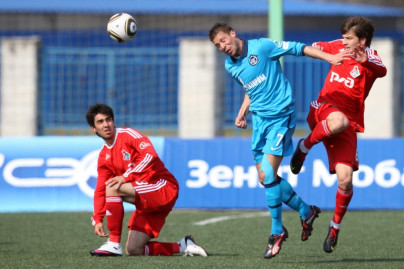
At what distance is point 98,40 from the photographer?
75.9 ft

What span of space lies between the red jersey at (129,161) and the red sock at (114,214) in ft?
0.37

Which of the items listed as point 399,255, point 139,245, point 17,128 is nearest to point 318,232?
point 399,255

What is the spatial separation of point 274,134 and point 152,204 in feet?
4.65

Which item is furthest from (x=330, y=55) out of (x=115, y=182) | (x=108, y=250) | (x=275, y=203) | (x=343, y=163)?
(x=108, y=250)

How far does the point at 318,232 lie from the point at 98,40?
13.5 meters

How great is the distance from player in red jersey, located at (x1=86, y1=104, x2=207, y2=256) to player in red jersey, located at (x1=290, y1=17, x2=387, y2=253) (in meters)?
1.46

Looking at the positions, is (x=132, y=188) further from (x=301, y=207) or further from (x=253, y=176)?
(x=253, y=176)

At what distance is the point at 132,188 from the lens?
865 cm

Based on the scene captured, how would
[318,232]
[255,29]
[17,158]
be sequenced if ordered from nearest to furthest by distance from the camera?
[318,232]
[17,158]
[255,29]

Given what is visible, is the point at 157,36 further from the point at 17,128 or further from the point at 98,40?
the point at 17,128

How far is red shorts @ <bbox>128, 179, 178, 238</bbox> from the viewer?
28.5 feet

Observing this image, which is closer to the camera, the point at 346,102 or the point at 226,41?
the point at 226,41

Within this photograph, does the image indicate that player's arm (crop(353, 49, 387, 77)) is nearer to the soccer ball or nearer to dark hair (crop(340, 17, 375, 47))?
dark hair (crop(340, 17, 375, 47))

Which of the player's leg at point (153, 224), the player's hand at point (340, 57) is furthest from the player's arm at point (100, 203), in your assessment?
the player's hand at point (340, 57)
